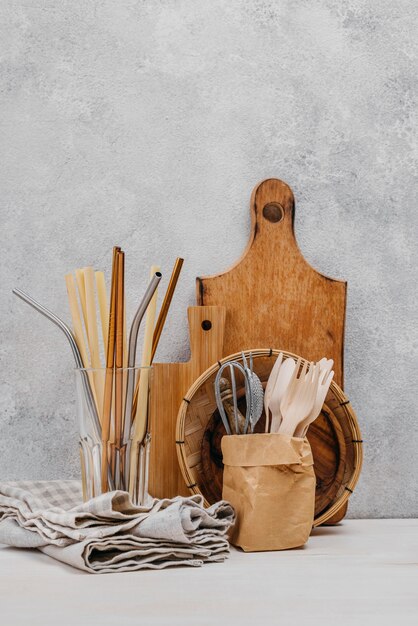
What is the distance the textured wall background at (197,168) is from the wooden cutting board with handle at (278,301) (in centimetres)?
5

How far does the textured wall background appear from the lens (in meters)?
1.25

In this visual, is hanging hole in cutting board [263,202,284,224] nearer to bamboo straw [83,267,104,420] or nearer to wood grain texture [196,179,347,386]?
wood grain texture [196,179,347,386]

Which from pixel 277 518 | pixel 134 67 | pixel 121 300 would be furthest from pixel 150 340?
pixel 134 67

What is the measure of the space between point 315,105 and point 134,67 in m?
0.32

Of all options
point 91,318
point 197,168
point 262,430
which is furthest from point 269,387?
point 197,168

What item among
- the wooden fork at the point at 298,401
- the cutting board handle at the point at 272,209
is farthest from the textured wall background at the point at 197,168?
the wooden fork at the point at 298,401

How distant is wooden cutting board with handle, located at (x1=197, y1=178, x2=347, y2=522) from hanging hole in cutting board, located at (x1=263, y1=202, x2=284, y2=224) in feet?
0.08

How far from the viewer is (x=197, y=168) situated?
1.28m

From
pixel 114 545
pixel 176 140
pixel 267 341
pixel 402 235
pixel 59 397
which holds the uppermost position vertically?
pixel 176 140

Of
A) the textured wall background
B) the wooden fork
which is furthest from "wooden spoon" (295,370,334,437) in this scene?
the textured wall background

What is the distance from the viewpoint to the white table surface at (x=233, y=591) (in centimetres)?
70

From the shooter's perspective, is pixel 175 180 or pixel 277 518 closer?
pixel 277 518

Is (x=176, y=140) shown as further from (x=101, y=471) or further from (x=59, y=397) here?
(x=101, y=471)

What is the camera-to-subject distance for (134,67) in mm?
1283
